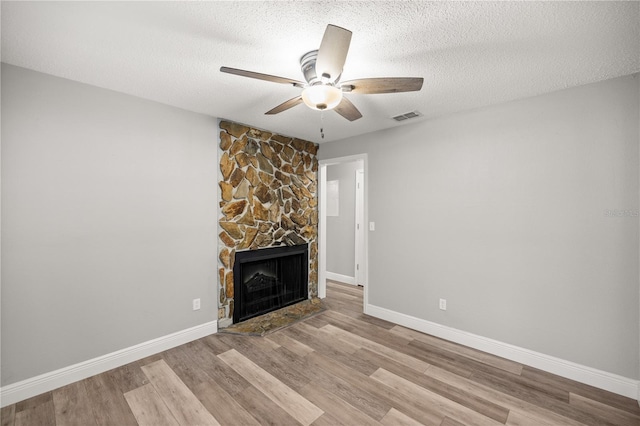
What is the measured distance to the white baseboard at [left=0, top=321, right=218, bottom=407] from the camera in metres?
2.01

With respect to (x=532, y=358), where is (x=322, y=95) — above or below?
above

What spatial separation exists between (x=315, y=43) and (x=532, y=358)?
10.7 ft

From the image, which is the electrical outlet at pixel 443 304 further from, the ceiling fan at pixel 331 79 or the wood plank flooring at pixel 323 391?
the ceiling fan at pixel 331 79

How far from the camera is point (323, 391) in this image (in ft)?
7.11

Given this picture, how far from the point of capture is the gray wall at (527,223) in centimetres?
217

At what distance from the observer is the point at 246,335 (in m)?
3.10

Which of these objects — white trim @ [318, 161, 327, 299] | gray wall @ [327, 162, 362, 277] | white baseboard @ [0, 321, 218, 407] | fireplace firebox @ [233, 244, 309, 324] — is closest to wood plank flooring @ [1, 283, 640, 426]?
white baseboard @ [0, 321, 218, 407]

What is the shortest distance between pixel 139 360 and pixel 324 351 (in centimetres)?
177

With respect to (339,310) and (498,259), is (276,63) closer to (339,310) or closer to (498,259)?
(498,259)

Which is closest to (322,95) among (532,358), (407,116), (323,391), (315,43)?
(315,43)

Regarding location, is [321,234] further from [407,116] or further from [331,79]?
[331,79]

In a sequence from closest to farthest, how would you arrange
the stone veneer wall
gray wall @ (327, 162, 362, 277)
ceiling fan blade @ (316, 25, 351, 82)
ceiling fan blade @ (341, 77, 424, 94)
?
ceiling fan blade @ (316, 25, 351, 82)
ceiling fan blade @ (341, 77, 424, 94)
the stone veneer wall
gray wall @ (327, 162, 362, 277)

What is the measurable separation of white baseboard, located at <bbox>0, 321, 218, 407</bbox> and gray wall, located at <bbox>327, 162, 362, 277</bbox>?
292 cm

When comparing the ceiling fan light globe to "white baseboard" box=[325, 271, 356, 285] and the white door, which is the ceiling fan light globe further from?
"white baseboard" box=[325, 271, 356, 285]
